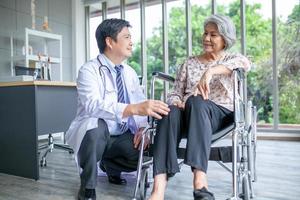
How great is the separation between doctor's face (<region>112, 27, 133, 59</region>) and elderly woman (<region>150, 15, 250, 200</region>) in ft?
1.08

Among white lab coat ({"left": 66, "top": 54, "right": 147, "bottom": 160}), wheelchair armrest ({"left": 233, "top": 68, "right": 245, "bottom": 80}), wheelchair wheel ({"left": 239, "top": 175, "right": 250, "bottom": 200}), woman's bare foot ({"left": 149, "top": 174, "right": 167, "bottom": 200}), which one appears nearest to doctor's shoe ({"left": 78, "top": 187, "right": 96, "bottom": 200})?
white lab coat ({"left": 66, "top": 54, "right": 147, "bottom": 160})

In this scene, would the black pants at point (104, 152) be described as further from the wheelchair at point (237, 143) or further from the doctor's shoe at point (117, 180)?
the wheelchair at point (237, 143)

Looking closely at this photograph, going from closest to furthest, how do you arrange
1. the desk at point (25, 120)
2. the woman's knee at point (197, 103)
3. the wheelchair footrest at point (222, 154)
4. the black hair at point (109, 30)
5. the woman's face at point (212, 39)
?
the woman's knee at point (197, 103) → the wheelchair footrest at point (222, 154) → the woman's face at point (212, 39) → the black hair at point (109, 30) → the desk at point (25, 120)

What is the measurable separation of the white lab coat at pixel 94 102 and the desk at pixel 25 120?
0.53 m

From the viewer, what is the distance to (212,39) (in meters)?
1.59

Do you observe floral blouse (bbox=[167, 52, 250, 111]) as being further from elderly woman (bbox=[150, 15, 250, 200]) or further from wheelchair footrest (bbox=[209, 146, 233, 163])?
wheelchair footrest (bbox=[209, 146, 233, 163])

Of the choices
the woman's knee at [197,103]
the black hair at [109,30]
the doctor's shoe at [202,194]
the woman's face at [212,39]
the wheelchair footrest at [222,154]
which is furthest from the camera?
the black hair at [109,30]

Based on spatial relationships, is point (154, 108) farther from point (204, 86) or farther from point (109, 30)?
point (109, 30)

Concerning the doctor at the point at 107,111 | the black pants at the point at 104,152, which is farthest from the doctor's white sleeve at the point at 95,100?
the black pants at the point at 104,152

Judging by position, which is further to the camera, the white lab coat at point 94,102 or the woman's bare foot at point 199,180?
the white lab coat at point 94,102

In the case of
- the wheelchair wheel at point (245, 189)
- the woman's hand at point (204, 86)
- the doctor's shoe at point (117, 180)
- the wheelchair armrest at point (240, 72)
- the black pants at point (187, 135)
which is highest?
the wheelchair armrest at point (240, 72)

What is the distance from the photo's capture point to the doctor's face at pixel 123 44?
5.76ft

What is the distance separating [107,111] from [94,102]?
94 millimetres

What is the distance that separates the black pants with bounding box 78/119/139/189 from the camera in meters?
1.59
